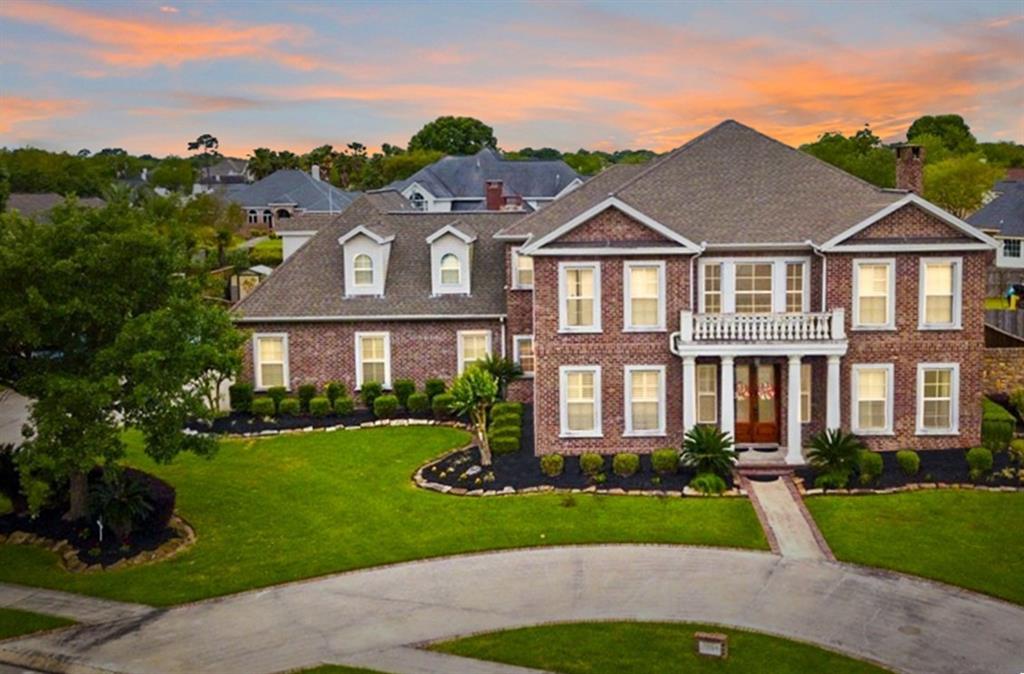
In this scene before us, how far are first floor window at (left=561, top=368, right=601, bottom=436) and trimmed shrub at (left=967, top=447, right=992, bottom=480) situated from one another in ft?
31.2

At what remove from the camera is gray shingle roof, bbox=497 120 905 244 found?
28109mm

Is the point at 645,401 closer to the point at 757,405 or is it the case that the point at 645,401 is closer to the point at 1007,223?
the point at 757,405

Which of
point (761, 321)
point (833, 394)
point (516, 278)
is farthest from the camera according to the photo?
point (516, 278)

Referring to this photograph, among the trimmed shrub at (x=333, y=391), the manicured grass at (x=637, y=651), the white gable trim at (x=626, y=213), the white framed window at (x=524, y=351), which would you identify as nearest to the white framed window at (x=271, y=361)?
the trimmed shrub at (x=333, y=391)

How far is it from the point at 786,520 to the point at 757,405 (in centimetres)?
586

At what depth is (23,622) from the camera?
18203 millimetres

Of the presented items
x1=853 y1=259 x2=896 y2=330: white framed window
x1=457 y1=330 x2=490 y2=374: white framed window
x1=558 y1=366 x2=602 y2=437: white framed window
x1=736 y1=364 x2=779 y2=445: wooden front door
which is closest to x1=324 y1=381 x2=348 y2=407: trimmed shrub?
x1=457 y1=330 x2=490 y2=374: white framed window

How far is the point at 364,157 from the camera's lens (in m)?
139

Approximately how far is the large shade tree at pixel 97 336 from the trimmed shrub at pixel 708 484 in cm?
1154

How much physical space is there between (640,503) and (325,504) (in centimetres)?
761

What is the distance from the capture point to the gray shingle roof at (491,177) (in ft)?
258

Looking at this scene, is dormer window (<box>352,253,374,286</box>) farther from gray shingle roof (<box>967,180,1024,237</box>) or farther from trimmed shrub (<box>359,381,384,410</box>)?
gray shingle roof (<box>967,180,1024,237</box>)

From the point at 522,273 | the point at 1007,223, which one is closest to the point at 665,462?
the point at 522,273

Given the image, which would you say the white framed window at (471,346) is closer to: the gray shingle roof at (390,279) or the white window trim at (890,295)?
the gray shingle roof at (390,279)
